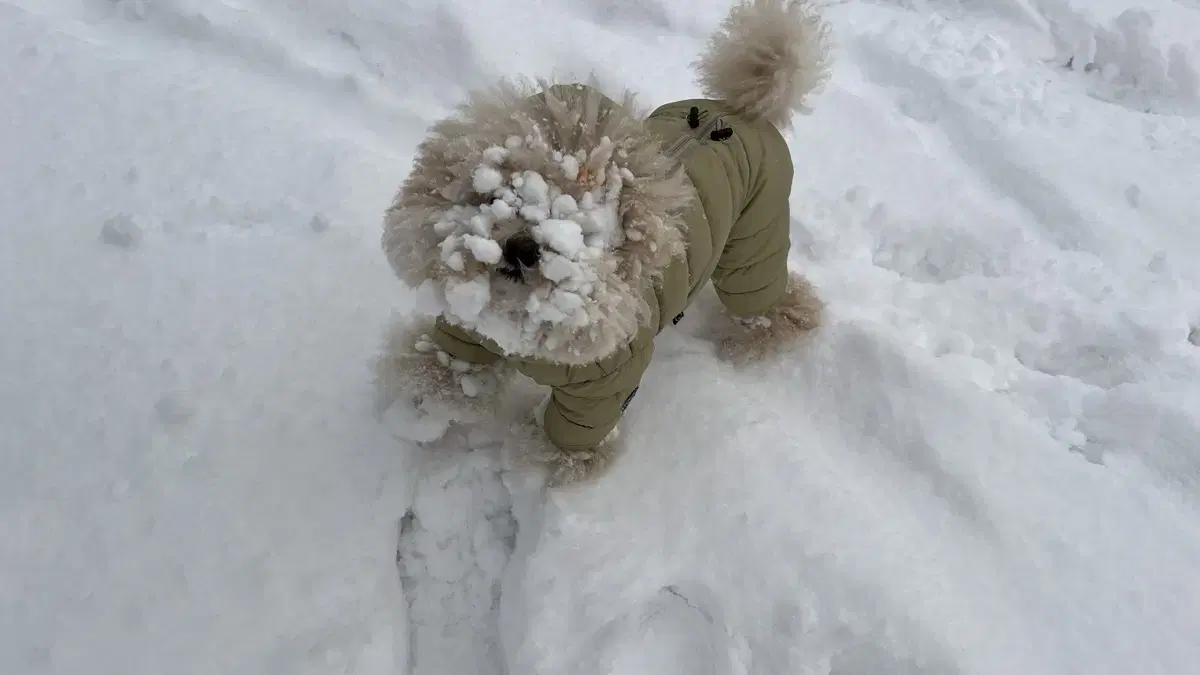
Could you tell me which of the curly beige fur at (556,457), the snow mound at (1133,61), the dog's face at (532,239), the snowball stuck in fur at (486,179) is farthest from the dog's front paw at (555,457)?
the snow mound at (1133,61)

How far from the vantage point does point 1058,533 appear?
1462mm

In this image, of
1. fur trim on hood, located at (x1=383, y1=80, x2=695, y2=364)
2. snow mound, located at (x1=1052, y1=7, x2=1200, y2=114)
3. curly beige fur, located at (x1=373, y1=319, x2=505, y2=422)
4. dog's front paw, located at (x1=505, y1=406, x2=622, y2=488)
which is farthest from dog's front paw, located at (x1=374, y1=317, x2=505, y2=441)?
snow mound, located at (x1=1052, y1=7, x2=1200, y2=114)

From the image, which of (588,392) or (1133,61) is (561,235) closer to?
(588,392)

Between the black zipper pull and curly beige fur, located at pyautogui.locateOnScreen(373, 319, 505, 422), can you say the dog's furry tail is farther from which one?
curly beige fur, located at pyautogui.locateOnScreen(373, 319, 505, 422)

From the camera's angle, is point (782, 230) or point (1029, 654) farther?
point (782, 230)

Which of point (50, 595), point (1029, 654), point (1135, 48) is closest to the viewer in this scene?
point (50, 595)

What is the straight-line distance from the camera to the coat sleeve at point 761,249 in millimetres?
1481

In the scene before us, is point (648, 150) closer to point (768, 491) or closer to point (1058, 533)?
point (768, 491)

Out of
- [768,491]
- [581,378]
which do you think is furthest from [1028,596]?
[581,378]

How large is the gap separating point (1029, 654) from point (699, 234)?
1.00m

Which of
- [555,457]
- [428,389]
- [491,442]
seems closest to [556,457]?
[555,457]

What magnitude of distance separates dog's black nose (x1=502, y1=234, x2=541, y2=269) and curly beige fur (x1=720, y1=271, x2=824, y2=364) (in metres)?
0.92

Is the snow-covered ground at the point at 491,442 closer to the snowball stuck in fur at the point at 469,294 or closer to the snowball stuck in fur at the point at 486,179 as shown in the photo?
the snowball stuck in fur at the point at 469,294

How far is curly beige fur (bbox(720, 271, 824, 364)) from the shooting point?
5.63 ft
